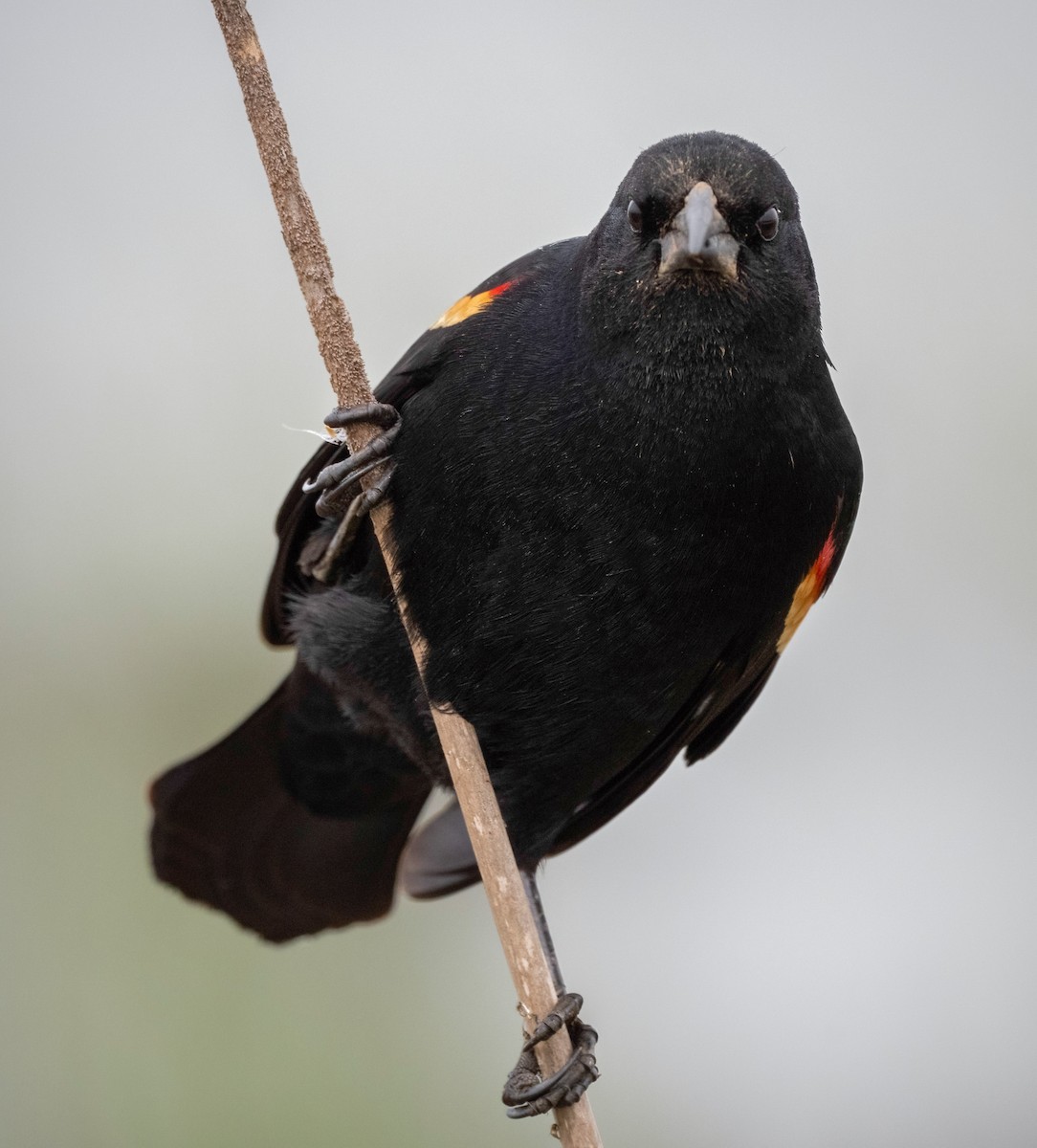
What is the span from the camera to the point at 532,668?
9.53 feet

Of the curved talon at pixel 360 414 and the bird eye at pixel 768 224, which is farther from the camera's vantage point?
the curved talon at pixel 360 414

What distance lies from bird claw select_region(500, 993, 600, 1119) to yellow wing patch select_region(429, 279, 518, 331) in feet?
4.53

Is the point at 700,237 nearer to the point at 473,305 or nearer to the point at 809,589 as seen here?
the point at 473,305

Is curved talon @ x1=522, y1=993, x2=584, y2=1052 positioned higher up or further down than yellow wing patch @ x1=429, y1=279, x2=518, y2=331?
further down

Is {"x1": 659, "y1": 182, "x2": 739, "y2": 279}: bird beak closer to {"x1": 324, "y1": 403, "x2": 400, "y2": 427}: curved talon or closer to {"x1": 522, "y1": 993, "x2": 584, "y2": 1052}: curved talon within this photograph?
{"x1": 324, "y1": 403, "x2": 400, "y2": 427}: curved talon

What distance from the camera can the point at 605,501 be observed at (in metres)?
2.66

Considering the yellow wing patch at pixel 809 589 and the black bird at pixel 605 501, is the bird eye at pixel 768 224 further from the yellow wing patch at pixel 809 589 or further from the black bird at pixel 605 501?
the yellow wing patch at pixel 809 589

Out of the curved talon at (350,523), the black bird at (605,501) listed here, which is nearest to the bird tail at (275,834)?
the black bird at (605,501)

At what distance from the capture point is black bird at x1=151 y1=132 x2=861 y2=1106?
2.52 meters

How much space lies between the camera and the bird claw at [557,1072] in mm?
2697

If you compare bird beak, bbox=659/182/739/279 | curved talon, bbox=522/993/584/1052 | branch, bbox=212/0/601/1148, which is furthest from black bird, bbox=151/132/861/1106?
curved talon, bbox=522/993/584/1052

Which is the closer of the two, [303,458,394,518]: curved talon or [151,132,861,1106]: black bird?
[151,132,861,1106]: black bird

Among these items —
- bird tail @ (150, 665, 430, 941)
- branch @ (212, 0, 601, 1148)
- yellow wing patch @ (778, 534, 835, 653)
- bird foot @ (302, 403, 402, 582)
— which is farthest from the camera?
bird tail @ (150, 665, 430, 941)

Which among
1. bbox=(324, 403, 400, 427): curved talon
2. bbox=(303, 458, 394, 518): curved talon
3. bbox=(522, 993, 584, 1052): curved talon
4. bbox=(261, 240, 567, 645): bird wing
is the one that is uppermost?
bbox=(261, 240, 567, 645): bird wing
